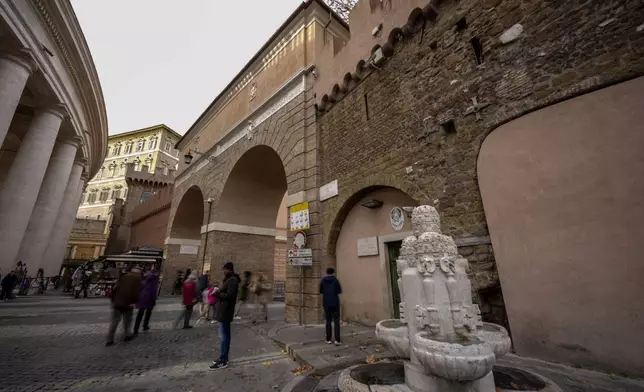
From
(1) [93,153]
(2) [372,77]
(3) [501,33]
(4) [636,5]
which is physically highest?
(1) [93,153]

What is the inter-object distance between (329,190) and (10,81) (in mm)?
11371

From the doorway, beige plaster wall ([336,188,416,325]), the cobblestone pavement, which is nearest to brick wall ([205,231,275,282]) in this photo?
the cobblestone pavement

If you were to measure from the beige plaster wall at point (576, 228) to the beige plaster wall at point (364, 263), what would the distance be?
7.53 ft

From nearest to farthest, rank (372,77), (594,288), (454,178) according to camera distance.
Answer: (594,288) → (454,178) → (372,77)

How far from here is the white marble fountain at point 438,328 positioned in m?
1.98

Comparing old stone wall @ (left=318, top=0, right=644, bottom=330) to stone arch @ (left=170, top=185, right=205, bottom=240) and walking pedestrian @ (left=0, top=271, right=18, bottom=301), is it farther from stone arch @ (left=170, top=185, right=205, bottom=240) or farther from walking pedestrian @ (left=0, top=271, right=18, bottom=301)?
walking pedestrian @ (left=0, top=271, right=18, bottom=301)

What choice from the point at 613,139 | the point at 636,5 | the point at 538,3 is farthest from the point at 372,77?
the point at 613,139

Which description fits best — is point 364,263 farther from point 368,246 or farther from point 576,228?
point 576,228

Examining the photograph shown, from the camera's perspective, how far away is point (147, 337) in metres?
5.86

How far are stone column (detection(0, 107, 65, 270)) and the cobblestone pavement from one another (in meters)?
5.48

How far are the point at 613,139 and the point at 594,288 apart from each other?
1880 mm

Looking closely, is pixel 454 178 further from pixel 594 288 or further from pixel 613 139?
pixel 594 288

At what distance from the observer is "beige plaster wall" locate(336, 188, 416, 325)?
21.1 feet

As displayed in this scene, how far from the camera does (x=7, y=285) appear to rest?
10500 mm
